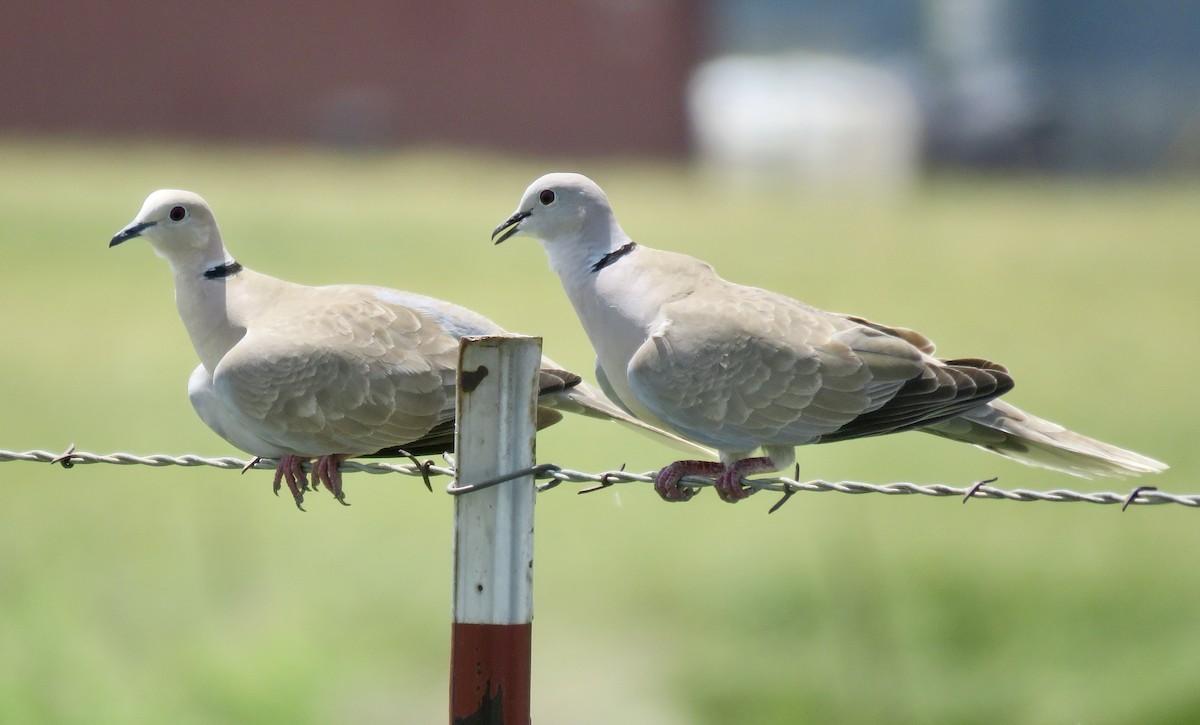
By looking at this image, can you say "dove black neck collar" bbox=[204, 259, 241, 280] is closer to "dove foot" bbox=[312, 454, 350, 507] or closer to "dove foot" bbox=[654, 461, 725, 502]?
"dove foot" bbox=[312, 454, 350, 507]

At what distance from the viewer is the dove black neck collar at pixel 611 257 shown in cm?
445

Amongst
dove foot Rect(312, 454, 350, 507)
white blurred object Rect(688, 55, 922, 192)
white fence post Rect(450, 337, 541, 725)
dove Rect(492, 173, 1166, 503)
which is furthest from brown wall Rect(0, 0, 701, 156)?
white fence post Rect(450, 337, 541, 725)

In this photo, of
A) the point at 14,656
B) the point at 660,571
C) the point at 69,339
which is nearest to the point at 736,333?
the point at 14,656

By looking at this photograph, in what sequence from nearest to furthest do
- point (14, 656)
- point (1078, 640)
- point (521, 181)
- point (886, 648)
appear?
1. point (14, 656)
2. point (886, 648)
3. point (1078, 640)
4. point (521, 181)

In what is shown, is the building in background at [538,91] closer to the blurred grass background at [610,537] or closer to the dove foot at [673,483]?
the blurred grass background at [610,537]

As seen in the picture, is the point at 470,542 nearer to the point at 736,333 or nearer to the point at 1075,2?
the point at 736,333

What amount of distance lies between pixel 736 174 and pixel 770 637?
2423 centimetres

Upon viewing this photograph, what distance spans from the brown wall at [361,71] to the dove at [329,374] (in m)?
27.3

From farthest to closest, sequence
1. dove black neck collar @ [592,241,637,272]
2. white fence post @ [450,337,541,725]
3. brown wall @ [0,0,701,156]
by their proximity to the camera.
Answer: brown wall @ [0,0,701,156]
dove black neck collar @ [592,241,637,272]
white fence post @ [450,337,541,725]

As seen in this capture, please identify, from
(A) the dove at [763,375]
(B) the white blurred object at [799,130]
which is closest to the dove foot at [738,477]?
(A) the dove at [763,375]

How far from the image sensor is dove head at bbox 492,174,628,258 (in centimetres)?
447

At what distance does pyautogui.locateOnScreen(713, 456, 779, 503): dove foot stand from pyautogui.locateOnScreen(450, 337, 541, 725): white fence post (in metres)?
0.75

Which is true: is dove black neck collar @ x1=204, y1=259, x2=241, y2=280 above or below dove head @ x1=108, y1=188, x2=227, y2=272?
below

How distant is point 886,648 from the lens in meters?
8.91
